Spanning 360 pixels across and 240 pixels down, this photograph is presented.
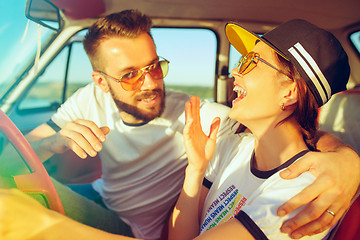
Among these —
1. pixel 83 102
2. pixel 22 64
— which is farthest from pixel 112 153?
pixel 22 64

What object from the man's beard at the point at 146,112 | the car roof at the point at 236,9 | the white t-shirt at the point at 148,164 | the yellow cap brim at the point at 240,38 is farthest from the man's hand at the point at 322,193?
the car roof at the point at 236,9

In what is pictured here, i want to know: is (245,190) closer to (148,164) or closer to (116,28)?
(148,164)

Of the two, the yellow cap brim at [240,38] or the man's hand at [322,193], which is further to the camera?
the yellow cap brim at [240,38]

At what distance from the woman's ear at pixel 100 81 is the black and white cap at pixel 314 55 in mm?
1109

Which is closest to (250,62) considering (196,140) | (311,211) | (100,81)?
(196,140)

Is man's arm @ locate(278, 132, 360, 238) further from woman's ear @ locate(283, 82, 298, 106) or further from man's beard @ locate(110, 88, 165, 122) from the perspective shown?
man's beard @ locate(110, 88, 165, 122)

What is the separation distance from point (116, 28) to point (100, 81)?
1.24 ft

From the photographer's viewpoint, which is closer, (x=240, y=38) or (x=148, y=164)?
(x=240, y=38)

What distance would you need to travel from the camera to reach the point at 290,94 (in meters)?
1.12

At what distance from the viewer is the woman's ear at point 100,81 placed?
1.87 m

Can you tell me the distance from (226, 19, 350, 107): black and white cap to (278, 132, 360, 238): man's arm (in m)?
0.26

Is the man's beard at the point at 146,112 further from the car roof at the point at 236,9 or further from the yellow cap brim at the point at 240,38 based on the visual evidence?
the car roof at the point at 236,9

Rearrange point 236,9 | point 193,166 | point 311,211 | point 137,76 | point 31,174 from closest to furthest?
point 311,211 → point 31,174 → point 193,166 → point 137,76 → point 236,9

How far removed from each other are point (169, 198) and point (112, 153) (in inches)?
18.0
